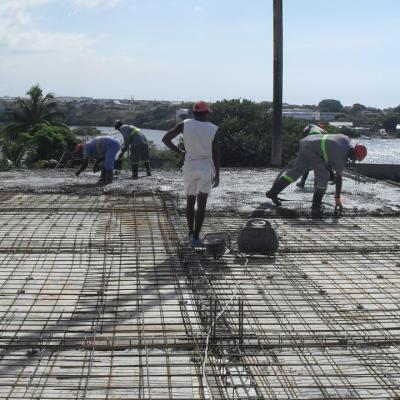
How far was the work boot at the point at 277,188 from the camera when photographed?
278 inches

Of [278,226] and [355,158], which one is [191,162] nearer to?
[278,226]

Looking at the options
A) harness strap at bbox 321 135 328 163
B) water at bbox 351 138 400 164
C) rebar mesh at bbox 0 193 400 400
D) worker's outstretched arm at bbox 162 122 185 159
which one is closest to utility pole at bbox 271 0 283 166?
water at bbox 351 138 400 164

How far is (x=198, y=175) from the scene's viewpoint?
4914mm

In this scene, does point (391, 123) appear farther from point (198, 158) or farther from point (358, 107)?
point (198, 158)

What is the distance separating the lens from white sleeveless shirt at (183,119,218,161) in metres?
4.80

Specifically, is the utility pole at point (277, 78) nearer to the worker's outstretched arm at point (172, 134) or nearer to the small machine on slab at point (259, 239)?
the worker's outstretched arm at point (172, 134)

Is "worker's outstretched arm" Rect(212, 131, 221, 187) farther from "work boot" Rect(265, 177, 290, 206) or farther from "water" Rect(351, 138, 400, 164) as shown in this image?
"water" Rect(351, 138, 400, 164)

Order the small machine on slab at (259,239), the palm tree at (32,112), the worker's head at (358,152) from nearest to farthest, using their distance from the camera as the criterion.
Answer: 1. the small machine on slab at (259,239)
2. the worker's head at (358,152)
3. the palm tree at (32,112)

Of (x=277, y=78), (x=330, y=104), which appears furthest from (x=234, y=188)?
(x=330, y=104)

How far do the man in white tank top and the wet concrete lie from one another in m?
1.88

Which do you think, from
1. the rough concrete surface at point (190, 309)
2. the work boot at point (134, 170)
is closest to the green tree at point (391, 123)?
the work boot at point (134, 170)

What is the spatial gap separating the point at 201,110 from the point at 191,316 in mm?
1860

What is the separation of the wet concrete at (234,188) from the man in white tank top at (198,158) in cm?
188

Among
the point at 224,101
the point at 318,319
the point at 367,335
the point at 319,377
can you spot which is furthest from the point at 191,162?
the point at 224,101
